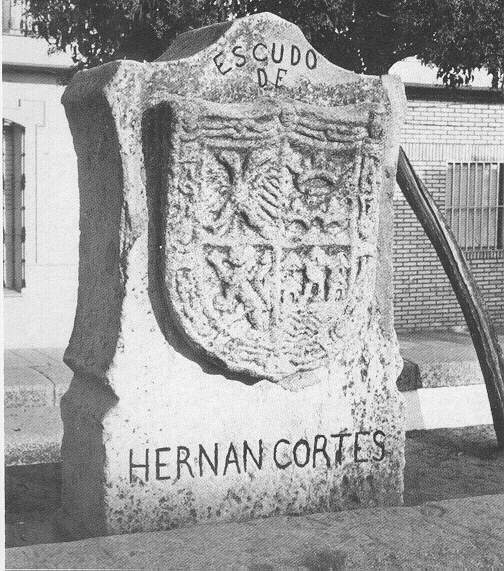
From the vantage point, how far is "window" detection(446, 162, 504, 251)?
41.9 ft

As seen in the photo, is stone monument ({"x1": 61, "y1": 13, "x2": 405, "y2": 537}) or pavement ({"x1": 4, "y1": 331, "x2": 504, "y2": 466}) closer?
stone monument ({"x1": 61, "y1": 13, "x2": 405, "y2": 537})

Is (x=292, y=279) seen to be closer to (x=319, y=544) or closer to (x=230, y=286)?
(x=230, y=286)

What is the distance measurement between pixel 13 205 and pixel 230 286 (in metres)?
7.31

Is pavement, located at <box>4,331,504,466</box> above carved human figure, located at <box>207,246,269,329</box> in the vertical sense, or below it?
below

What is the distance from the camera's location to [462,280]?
5945 mm

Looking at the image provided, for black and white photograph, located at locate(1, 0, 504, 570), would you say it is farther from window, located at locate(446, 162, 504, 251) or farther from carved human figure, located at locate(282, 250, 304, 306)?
window, located at locate(446, 162, 504, 251)

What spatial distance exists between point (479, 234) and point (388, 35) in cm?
641

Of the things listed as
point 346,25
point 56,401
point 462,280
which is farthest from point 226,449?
point 346,25

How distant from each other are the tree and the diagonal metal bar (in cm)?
133

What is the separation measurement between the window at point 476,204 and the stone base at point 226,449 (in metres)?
9.04

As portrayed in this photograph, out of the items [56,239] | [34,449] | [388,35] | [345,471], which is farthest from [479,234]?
[345,471]

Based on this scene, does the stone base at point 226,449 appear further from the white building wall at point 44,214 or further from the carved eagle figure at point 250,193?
the white building wall at point 44,214

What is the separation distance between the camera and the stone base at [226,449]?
3586mm

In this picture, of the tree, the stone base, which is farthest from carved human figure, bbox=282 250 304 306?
the tree
